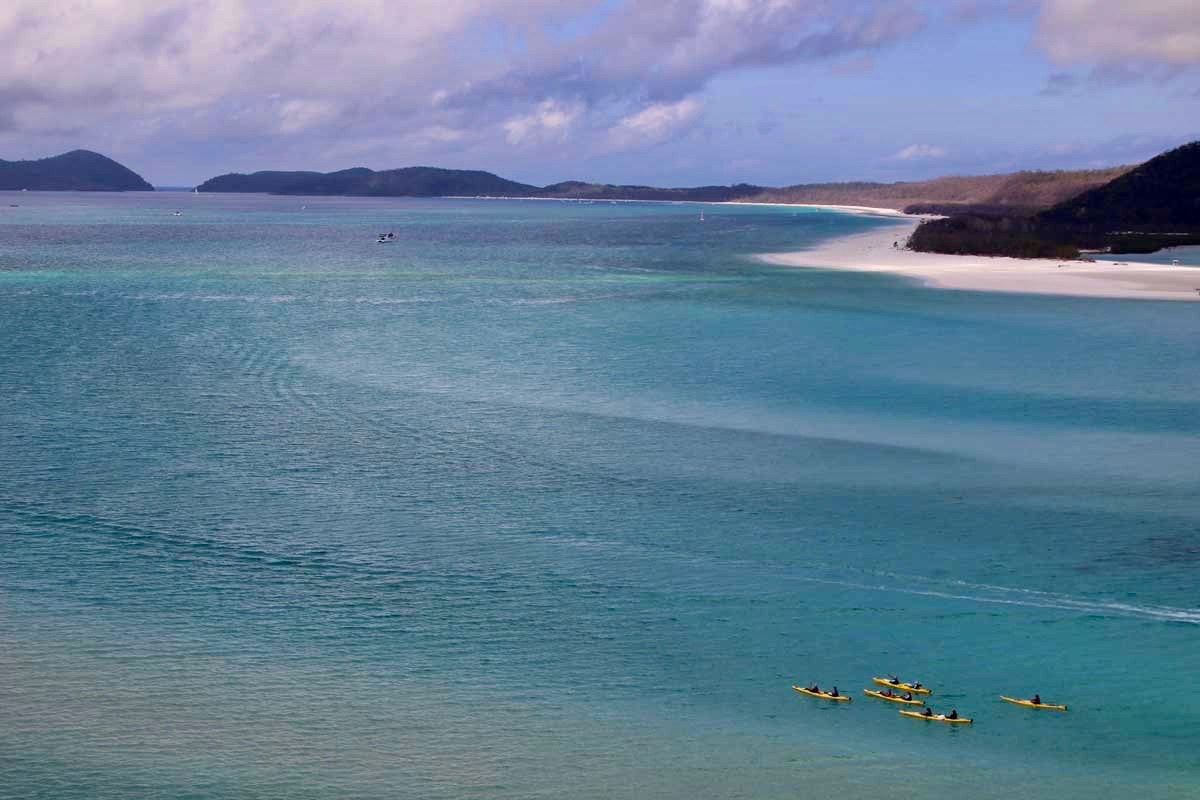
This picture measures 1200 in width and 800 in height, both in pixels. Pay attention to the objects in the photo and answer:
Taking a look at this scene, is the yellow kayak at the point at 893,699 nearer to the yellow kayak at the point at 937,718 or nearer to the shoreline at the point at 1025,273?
the yellow kayak at the point at 937,718

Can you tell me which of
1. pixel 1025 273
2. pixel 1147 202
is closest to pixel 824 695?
pixel 1025 273

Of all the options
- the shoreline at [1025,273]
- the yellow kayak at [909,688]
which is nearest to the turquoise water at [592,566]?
the yellow kayak at [909,688]

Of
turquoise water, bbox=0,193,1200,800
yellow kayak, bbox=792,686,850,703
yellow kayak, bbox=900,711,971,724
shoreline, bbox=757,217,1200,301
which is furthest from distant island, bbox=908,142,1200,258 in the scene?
yellow kayak, bbox=900,711,971,724

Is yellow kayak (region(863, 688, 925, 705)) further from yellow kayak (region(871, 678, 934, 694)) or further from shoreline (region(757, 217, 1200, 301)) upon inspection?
shoreline (region(757, 217, 1200, 301))

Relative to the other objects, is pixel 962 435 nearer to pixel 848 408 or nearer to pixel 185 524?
pixel 848 408

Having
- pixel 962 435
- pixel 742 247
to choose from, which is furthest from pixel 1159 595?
pixel 742 247

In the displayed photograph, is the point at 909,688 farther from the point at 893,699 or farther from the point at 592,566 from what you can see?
the point at 592,566
